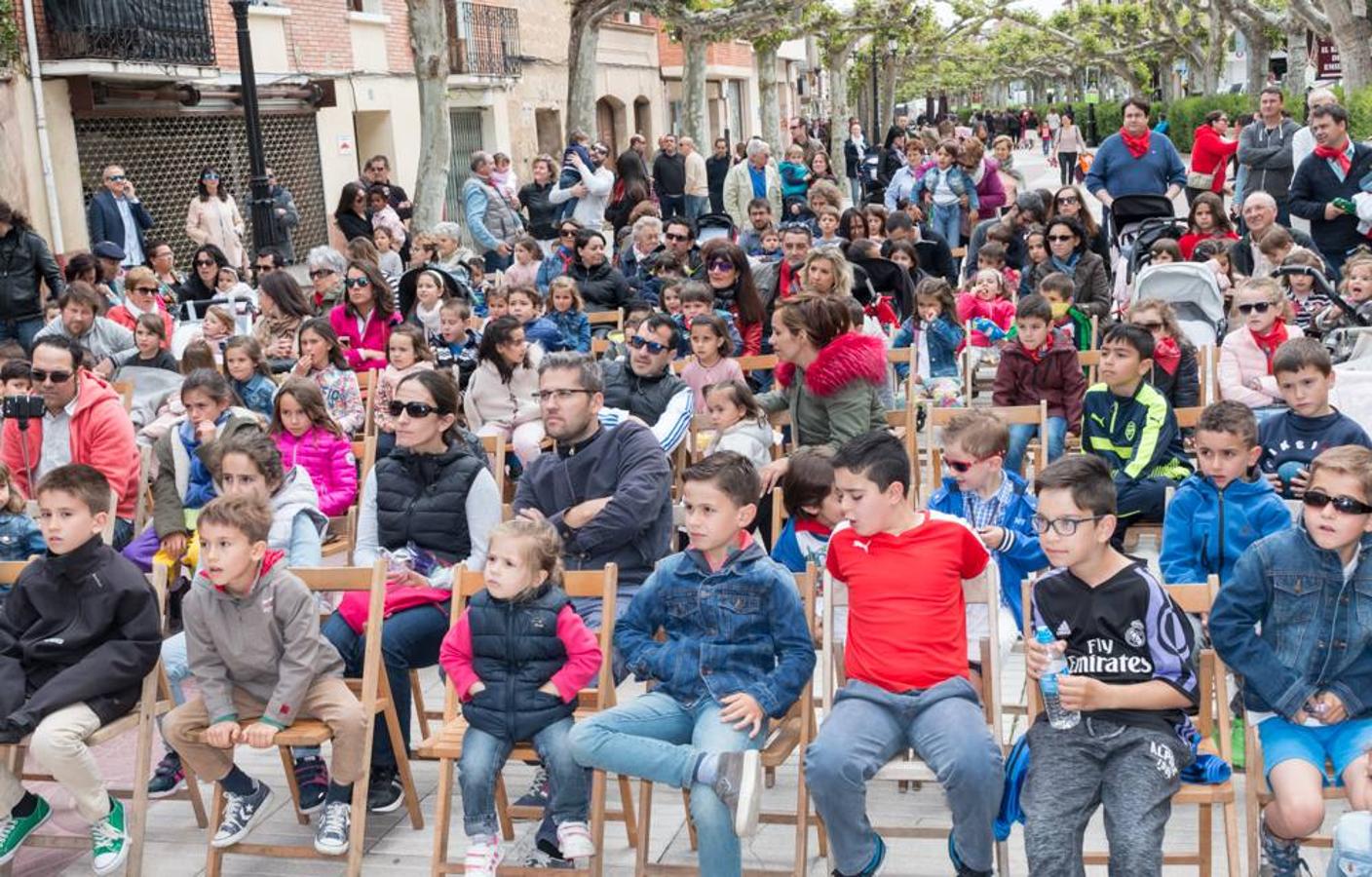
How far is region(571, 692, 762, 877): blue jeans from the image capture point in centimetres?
459

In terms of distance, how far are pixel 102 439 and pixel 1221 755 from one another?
4934 mm

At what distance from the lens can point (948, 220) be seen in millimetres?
15898

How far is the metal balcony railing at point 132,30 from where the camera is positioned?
17.4 m

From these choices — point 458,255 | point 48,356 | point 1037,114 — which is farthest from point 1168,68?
point 48,356

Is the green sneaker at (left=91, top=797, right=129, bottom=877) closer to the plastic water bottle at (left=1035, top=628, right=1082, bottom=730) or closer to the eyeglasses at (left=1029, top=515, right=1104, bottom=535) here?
the plastic water bottle at (left=1035, top=628, right=1082, bottom=730)

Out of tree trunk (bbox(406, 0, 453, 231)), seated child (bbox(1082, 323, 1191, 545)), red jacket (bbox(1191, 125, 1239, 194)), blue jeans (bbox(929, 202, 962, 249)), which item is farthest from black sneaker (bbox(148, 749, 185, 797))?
tree trunk (bbox(406, 0, 453, 231))

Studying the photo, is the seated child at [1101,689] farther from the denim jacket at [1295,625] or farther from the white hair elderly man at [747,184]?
the white hair elderly man at [747,184]

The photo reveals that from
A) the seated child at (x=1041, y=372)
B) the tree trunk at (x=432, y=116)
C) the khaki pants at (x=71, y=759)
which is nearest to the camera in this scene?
the khaki pants at (x=71, y=759)

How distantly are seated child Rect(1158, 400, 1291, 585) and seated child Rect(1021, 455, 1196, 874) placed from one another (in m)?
1.00

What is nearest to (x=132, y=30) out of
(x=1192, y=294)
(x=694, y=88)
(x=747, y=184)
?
(x=747, y=184)

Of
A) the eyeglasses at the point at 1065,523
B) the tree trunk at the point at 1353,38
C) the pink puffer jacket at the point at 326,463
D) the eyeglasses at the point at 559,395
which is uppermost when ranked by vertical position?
the tree trunk at the point at 1353,38

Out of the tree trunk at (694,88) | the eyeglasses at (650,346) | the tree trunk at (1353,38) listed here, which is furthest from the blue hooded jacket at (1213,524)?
the tree trunk at (694,88)

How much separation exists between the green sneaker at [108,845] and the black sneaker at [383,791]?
81 cm

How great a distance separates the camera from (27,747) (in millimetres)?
5340
